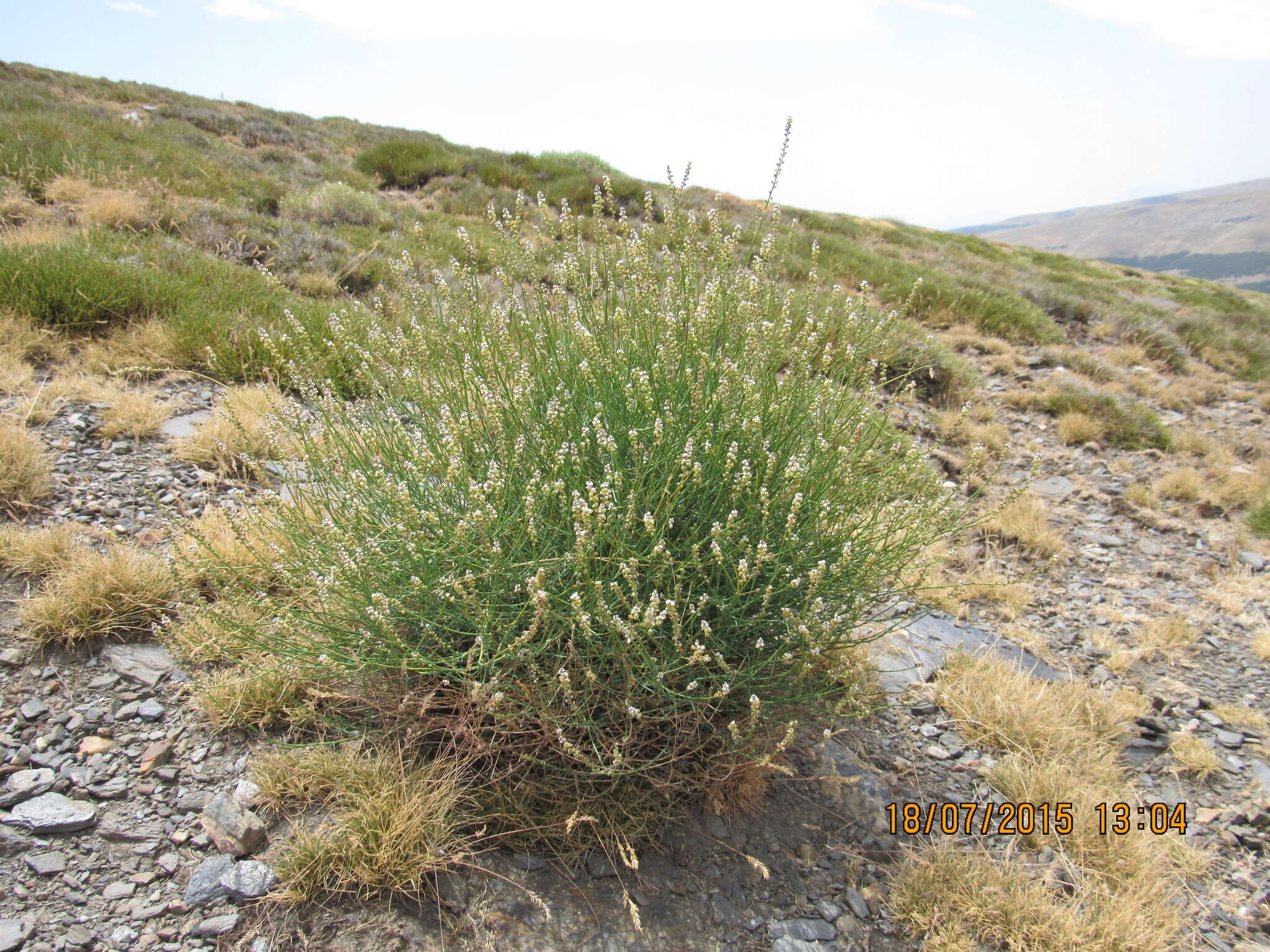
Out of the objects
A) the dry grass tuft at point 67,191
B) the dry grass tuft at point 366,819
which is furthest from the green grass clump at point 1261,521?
the dry grass tuft at point 67,191

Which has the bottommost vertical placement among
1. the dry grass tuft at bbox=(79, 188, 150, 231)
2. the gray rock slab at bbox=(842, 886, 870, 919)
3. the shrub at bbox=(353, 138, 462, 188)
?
the gray rock slab at bbox=(842, 886, 870, 919)

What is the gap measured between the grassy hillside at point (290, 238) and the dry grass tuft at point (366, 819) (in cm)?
255

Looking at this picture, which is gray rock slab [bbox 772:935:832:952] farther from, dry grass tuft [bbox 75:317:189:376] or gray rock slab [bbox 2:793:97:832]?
dry grass tuft [bbox 75:317:189:376]

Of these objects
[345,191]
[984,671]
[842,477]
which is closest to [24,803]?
[842,477]

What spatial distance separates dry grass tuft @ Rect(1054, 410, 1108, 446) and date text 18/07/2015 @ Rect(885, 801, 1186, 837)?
16.9ft

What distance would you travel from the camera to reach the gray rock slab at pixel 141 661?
2734mm

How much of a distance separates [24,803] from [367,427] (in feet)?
5.84

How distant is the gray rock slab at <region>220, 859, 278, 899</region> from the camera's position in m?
2.04

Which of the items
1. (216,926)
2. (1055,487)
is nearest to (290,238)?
(216,926)

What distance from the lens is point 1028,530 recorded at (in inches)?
199

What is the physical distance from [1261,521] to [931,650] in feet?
13.7

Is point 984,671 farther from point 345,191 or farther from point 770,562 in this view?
point 345,191

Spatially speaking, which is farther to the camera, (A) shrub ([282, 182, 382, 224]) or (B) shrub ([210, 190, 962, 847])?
(A) shrub ([282, 182, 382, 224])

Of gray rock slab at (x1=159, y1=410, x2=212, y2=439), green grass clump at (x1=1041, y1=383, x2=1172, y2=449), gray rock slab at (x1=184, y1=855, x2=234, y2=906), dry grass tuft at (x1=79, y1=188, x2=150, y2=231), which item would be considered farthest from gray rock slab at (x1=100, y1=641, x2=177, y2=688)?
green grass clump at (x1=1041, y1=383, x2=1172, y2=449)
